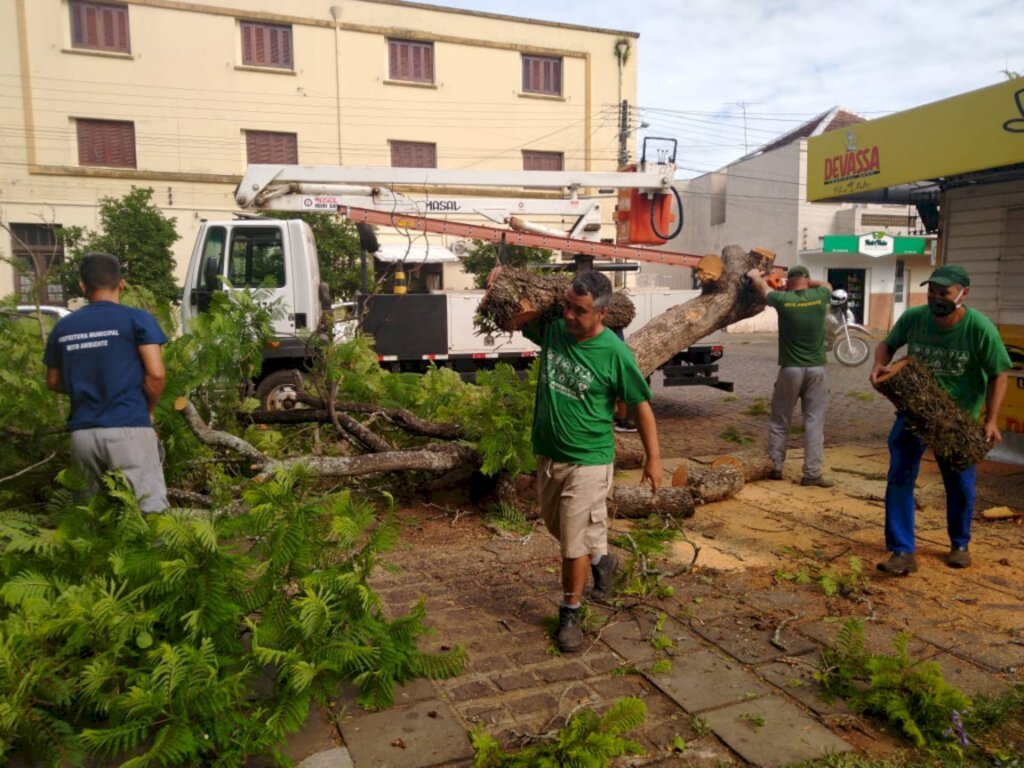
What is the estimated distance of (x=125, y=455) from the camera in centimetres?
374

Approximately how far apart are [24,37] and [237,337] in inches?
893

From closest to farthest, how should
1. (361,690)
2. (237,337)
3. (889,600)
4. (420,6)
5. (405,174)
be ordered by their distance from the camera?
(361,690), (889,600), (237,337), (405,174), (420,6)

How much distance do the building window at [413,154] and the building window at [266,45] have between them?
420 centimetres

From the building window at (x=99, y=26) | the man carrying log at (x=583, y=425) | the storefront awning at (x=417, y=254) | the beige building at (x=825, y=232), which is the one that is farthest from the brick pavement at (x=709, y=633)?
the beige building at (x=825, y=232)

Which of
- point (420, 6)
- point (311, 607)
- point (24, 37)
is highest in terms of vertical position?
point (420, 6)

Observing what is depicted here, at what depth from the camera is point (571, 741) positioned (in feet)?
8.63

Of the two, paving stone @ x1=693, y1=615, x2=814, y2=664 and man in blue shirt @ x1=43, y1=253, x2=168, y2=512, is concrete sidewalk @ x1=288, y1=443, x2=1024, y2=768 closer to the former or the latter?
paving stone @ x1=693, y1=615, x2=814, y2=664

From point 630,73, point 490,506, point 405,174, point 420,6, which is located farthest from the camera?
point 630,73

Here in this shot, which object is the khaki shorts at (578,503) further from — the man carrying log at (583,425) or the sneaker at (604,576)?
the sneaker at (604,576)

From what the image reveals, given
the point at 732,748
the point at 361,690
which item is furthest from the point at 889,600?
the point at 361,690

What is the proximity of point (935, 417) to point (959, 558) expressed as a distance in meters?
0.97

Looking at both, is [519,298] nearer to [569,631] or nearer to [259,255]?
[569,631]

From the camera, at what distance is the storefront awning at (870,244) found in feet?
89.0

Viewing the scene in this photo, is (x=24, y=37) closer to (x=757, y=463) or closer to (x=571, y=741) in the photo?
(x=757, y=463)
